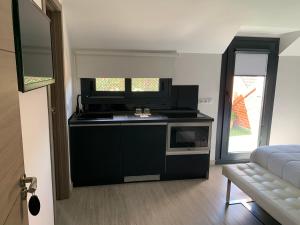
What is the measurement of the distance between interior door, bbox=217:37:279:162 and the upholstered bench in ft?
3.65

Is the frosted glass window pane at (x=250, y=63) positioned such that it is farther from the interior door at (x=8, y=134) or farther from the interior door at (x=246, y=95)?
the interior door at (x=8, y=134)

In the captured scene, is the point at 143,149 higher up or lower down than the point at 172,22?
lower down

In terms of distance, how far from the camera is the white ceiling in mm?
2670

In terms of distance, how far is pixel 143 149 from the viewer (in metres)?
3.17

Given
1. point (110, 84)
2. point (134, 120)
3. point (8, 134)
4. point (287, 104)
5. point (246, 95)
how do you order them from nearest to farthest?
point (8, 134)
point (134, 120)
point (110, 84)
point (246, 95)
point (287, 104)

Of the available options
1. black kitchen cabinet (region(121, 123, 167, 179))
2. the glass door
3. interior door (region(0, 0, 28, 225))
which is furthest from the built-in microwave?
interior door (region(0, 0, 28, 225))

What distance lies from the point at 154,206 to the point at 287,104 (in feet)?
9.50

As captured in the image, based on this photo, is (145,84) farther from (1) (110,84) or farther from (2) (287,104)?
(2) (287,104)

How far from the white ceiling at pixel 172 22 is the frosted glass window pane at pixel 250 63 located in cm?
37

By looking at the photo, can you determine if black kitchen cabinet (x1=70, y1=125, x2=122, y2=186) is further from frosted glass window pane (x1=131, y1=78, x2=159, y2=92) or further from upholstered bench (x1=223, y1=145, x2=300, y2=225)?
upholstered bench (x1=223, y1=145, x2=300, y2=225)

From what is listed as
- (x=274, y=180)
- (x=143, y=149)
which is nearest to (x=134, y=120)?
(x=143, y=149)

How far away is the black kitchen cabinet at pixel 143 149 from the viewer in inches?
122

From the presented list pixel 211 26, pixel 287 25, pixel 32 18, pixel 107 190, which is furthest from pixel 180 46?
pixel 32 18

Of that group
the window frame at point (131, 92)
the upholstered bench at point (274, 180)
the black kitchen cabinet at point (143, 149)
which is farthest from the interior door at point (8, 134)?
the window frame at point (131, 92)
